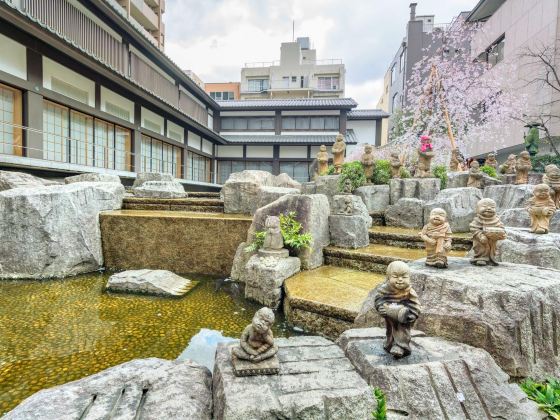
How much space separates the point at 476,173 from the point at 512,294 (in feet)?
24.2

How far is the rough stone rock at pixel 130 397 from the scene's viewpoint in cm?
188

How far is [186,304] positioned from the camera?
4730mm

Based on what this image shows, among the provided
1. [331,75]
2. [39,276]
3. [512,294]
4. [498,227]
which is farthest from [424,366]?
[331,75]

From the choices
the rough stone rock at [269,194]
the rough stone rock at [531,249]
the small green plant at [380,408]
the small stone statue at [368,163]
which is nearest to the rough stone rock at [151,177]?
the rough stone rock at [269,194]

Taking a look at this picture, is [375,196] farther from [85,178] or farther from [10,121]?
[10,121]

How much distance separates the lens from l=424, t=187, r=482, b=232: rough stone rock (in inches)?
260

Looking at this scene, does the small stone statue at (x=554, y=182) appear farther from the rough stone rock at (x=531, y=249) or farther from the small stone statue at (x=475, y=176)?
the small stone statue at (x=475, y=176)

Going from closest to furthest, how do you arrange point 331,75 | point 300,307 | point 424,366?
point 424,366 → point 300,307 → point 331,75

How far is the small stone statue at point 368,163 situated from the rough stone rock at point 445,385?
7.16 metres

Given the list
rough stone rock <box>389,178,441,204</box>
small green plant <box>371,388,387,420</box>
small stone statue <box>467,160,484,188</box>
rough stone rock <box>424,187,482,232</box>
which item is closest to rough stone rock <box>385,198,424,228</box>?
rough stone rock <box>424,187,482,232</box>

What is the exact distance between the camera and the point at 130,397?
202cm

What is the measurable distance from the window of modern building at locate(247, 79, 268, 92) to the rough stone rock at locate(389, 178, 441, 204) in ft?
101

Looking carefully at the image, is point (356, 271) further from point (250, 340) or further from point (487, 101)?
point (487, 101)

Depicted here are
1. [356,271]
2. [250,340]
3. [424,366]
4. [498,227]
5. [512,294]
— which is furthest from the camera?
[356,271]
